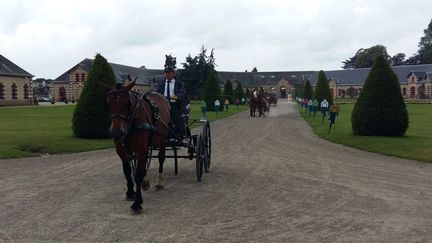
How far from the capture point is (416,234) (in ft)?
18.9

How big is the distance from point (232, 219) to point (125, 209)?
5.78 ft

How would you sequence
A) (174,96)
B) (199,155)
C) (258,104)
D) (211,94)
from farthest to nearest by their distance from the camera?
(211,94), (258,104), (174,96), (199,155)

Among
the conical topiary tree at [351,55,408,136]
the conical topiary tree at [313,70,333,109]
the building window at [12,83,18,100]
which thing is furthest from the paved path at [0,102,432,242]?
the building window at [12,83,18,100]

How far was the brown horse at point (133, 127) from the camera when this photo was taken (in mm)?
6762

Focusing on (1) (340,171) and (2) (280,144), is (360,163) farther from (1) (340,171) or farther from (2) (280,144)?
(2) (280,144)

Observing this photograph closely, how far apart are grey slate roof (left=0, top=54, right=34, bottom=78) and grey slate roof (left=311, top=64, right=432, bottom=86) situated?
6809cm

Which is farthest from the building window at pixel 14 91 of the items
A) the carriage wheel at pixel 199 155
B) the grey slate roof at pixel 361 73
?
the grey slate roof at pixel 361 73

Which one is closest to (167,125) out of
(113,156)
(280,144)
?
(113,156)

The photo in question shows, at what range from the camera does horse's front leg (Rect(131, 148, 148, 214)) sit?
6.83m

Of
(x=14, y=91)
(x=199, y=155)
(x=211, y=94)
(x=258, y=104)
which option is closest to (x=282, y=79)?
(x=14, y=91)

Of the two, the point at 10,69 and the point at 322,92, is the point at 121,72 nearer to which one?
the point at 10,69

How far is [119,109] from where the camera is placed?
22.2 feet

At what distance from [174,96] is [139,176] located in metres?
2.76

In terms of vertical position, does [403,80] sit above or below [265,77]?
below
